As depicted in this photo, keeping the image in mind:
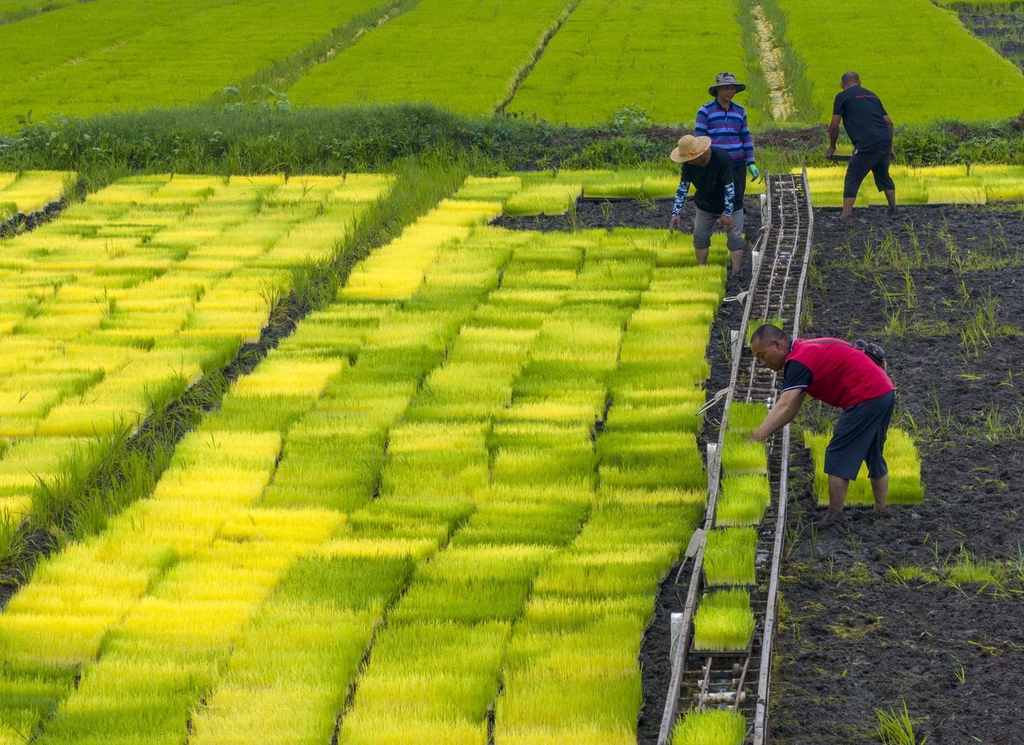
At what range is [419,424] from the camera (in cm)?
896

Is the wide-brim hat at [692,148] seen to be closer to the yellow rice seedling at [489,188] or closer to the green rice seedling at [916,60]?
the yellow rice seedling at [489,188]

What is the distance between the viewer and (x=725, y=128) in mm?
12023

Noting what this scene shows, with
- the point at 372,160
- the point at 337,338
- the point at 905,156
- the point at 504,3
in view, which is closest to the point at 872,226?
the point at 905,156

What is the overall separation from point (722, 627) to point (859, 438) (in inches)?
70.9

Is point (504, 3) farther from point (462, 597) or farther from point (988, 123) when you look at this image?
point (462, 597)

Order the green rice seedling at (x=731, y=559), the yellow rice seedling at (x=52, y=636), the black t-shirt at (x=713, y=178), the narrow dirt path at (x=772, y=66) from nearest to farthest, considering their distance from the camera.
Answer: the yellow rice seedling at (x=52, y=636), the green rice seedling at (x=731, y=559), the black t-shirt at (x=713, y=178), the narrow dirt path at (x=772, y=66)

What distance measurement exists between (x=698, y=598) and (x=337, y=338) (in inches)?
209

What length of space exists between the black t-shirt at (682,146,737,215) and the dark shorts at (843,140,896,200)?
2303mm

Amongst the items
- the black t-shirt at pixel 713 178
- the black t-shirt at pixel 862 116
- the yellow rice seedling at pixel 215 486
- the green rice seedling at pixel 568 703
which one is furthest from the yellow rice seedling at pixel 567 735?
the black t-shirt at pixel 862 116

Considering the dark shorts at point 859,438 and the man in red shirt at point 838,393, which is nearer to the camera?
the man in red shirt at point 838,393

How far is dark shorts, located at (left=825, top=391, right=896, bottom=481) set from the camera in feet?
23.1

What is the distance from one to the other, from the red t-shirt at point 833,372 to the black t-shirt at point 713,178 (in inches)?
177

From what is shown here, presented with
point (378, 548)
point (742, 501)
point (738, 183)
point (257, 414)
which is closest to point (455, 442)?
A: point (257, 414)

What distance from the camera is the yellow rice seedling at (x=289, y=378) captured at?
31.6ft
